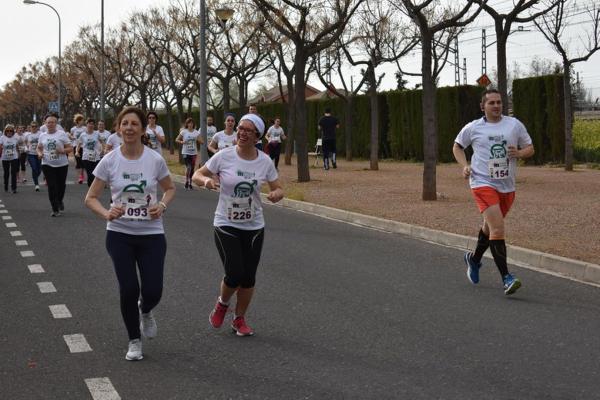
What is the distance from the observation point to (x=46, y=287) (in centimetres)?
855

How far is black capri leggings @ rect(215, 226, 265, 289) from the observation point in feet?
20.9

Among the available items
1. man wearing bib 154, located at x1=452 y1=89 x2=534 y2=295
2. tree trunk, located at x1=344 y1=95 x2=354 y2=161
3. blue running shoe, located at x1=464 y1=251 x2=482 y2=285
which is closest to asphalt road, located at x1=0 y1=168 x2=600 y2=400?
blue running shoe, located at x1=464 y1=251 x2=482 y2=285

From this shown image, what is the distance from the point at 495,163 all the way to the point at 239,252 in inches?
115

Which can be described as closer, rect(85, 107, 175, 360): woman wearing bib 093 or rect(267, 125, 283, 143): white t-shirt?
rect(85, 107, 175, 360): woman wearing bib 093

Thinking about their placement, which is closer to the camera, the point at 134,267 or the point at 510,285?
the point at 134,267

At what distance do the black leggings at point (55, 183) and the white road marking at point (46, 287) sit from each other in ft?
23.1

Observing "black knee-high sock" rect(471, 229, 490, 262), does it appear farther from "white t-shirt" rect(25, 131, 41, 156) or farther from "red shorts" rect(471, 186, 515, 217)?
"white t-shirt" rect(25, 131, 41, 156)

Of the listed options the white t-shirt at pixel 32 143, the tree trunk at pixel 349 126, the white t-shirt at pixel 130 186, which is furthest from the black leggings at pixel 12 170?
the tree trunk at pixel 349 126

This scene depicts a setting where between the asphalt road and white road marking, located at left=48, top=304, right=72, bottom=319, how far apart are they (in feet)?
0.25

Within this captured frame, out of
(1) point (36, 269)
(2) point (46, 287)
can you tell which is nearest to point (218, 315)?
(2) point (46, 287)

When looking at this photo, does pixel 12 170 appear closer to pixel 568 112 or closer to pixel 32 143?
pixel 32 143

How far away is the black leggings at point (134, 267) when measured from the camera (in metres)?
5.82

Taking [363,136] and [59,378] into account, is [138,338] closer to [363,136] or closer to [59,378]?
[59,378]

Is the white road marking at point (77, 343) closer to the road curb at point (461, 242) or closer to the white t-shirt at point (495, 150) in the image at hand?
the white t-shirt at point (495, 150)
